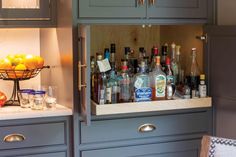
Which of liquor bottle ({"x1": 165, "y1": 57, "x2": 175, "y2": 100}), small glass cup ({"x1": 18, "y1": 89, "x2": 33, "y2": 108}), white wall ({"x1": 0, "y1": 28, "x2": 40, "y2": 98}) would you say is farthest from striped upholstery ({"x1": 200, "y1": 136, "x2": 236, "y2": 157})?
white wall ({"x1": 0, "y1": 28, "x2": 40, "y2": 98})

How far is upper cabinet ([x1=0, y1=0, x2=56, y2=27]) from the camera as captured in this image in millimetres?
2477

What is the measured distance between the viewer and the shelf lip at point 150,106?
92.0 inches

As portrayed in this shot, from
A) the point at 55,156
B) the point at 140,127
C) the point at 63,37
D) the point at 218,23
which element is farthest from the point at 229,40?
the point at 55,156

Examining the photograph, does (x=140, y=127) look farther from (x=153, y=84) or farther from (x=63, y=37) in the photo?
(x=63, y=37)

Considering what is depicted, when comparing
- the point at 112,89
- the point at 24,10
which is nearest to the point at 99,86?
the point at 112,89

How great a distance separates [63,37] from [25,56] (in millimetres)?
259

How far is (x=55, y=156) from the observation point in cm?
237

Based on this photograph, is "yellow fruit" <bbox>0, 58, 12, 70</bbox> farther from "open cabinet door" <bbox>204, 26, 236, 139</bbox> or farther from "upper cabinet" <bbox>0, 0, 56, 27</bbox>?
"open cabinet door" <bbox>204, 26, 236, 139</bbox>

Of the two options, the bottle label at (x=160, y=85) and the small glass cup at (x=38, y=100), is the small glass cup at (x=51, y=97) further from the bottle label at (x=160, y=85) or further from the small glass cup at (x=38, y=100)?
the bottle label at (x=160, y=85)

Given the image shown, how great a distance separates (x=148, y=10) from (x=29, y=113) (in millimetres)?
884

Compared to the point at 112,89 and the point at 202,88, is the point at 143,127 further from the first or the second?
the point at 202,88

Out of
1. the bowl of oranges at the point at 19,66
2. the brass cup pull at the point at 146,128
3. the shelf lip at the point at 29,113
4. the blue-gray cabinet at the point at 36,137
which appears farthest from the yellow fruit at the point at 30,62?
the brass cup pull at the point at 146,128

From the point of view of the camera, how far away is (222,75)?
8.26 feet

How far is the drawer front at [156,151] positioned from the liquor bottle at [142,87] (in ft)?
0.93
